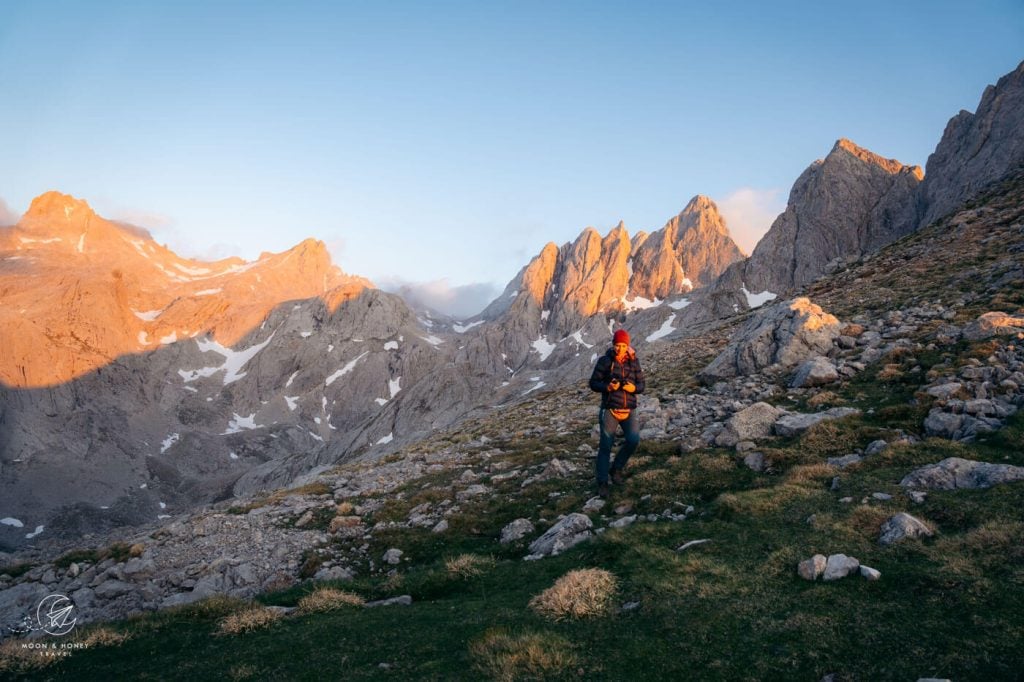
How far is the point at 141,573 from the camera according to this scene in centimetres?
1698

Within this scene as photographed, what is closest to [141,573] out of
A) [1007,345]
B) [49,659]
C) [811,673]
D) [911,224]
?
[49,659]

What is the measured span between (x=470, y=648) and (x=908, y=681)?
5.20 m

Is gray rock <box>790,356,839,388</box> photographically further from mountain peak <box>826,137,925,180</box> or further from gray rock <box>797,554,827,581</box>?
mountain peak <box>826,137,925,180</box>

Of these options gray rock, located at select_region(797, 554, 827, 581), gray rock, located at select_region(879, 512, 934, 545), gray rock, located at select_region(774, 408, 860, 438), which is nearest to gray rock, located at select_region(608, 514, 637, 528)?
gray rock, located at select_region(797, 554, 827, 581)

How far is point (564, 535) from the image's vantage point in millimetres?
12539

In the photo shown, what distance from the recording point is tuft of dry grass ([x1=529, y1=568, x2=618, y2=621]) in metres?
8.34

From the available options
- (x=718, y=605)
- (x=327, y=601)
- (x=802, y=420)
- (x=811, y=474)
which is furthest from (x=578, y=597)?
(x=802, y=420)

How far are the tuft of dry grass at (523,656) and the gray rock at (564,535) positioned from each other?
451 centimetres

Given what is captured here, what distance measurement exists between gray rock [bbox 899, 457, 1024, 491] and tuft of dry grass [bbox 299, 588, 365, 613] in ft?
37.7

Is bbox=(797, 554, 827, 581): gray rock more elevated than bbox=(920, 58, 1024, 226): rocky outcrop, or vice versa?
bbox=(920, 58, 1024, 226): rocky outcrop

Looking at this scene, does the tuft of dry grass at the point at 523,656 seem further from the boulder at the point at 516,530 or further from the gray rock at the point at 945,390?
the gray rock at the point at 945,390

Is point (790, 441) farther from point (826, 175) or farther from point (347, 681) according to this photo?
point (826, 175)

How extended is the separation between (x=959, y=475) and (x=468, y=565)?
1020 cm

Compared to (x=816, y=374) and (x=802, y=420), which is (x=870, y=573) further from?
(x=816, y=374)
